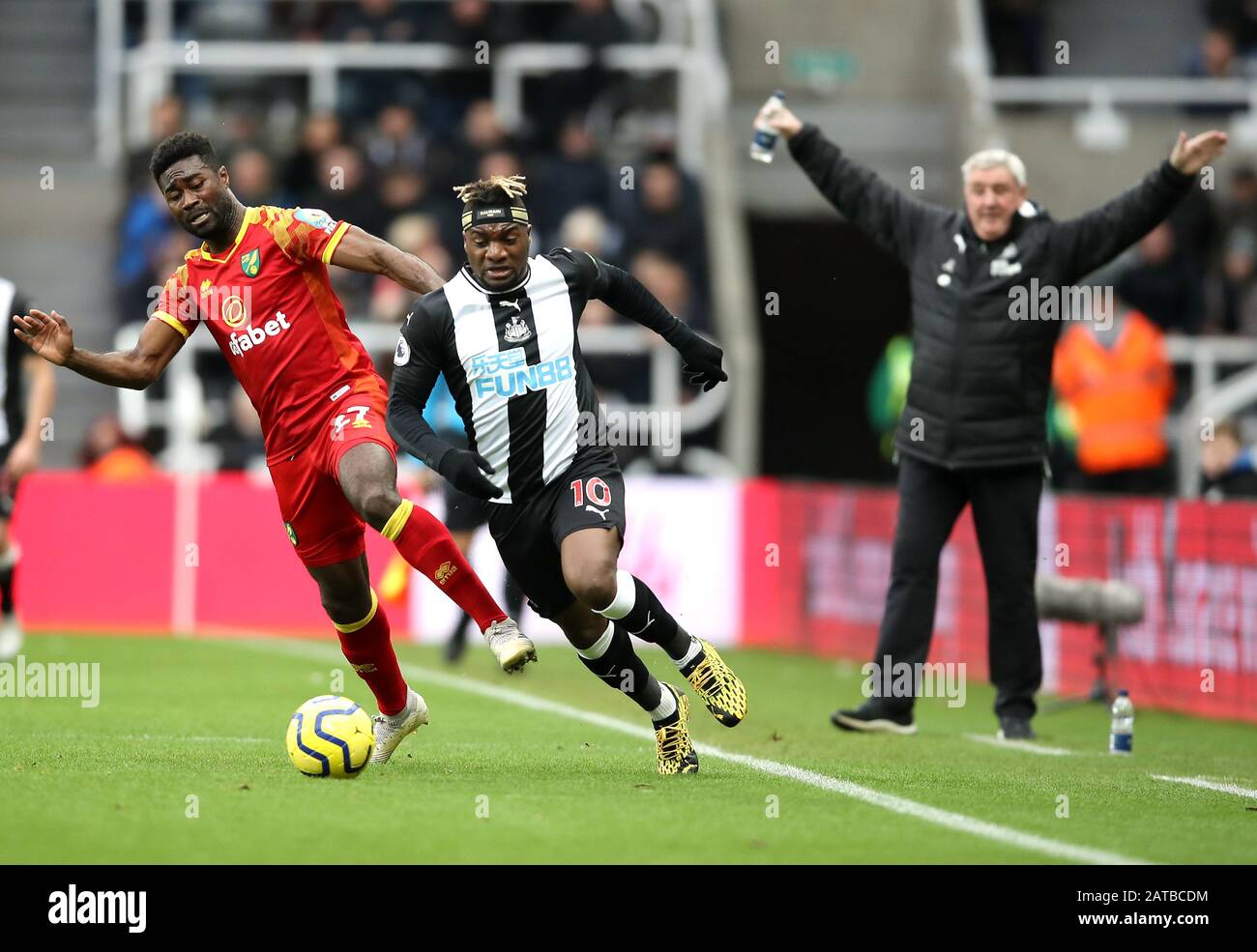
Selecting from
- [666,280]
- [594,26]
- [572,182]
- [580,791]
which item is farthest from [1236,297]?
[580,791]

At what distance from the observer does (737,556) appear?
55.0ft

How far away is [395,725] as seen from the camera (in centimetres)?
869

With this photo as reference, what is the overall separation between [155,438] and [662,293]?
4.33m

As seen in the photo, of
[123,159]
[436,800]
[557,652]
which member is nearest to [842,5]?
[123,159]

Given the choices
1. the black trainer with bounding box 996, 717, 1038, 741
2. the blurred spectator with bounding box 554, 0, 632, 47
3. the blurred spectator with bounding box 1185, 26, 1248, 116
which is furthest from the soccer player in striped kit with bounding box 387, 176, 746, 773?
the blurred spectator with bounding box 1185, 26, 1248, 116

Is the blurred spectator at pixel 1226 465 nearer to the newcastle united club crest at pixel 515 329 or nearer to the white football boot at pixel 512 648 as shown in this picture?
the newcastle united club crest at pixel 515 329

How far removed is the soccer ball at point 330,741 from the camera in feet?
26.0

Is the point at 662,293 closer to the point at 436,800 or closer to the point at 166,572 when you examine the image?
the point at 166,572

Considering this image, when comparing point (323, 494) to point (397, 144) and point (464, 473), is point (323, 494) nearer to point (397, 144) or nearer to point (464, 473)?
point (464, 473)

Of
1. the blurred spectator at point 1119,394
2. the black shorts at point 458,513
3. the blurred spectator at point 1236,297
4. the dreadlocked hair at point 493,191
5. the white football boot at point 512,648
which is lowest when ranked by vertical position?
the white football boot at point 512,648

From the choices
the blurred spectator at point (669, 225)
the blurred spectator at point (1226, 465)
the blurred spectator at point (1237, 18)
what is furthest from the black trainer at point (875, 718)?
the blurred spectator at point (1237, 18)

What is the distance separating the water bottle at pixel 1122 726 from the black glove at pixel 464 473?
3.21 m

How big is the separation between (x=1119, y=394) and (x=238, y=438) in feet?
22.7

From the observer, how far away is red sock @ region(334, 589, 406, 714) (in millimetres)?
8664
